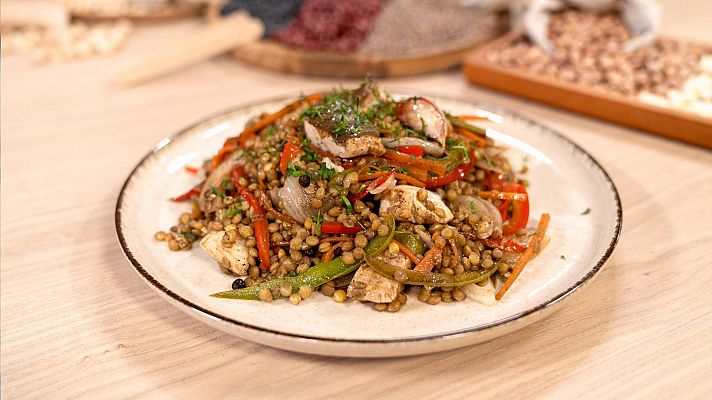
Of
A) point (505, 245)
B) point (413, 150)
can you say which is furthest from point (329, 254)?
point (505, 245)

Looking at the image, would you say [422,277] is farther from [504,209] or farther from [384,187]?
[504,209]

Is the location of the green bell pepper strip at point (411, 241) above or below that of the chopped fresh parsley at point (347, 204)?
below

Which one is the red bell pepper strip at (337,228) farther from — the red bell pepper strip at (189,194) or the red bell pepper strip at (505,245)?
the red bell pepper strip at (189,194)

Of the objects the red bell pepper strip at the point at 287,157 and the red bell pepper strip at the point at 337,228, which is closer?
the red bell pepper strip at the point at 337,228

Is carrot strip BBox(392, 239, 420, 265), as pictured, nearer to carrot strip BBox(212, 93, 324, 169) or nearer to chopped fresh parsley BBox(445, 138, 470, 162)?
chopped fresh parsley BBox(445, 138, 470, 162)

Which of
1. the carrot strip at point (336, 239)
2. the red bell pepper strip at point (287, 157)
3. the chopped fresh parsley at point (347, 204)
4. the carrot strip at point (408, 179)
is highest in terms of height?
the red bell pepper strip at point (287, 157)

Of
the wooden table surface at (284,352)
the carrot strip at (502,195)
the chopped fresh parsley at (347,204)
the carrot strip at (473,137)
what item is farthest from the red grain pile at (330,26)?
the chopped fresh parsley at (347,204)
